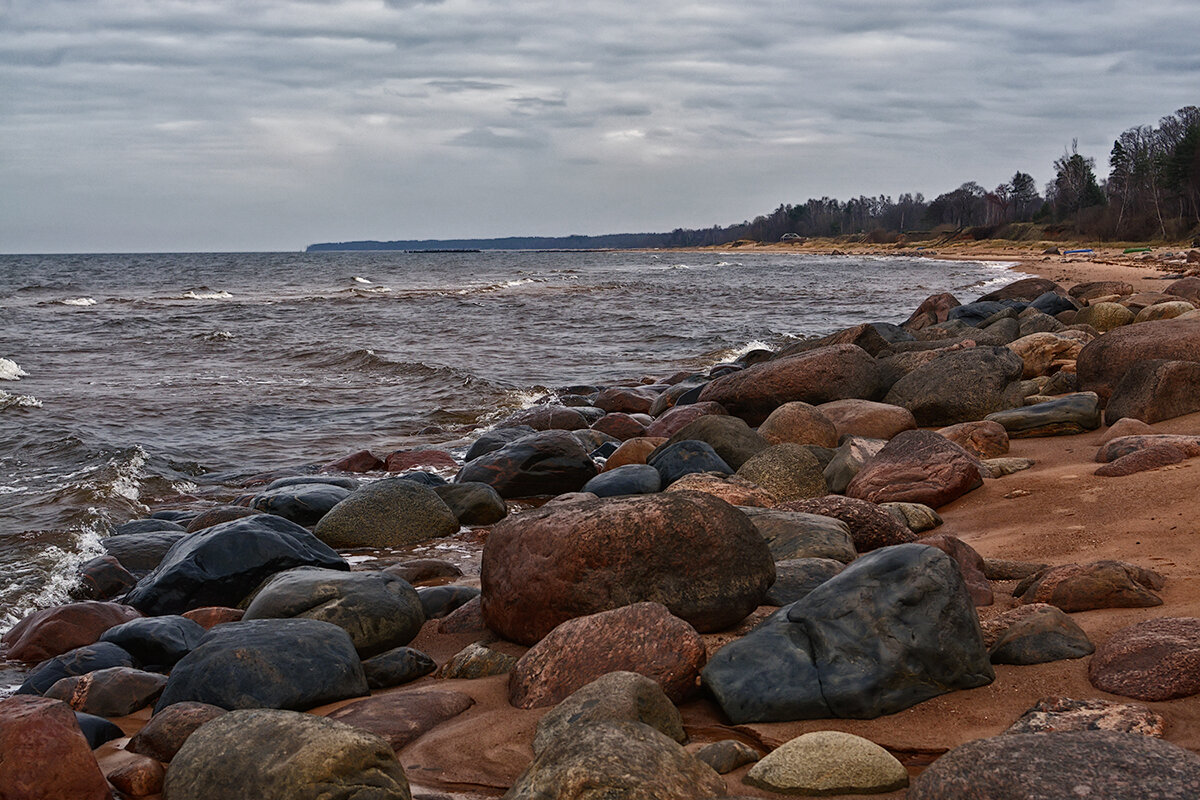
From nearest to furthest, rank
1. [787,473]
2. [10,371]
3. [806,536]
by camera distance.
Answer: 1. [806,536]
2. [787,473]
3. [10,371]

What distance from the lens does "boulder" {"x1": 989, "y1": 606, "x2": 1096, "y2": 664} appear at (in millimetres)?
3393

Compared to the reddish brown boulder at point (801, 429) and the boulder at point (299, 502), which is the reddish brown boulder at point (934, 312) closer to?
the reddish brown boulder at point (801, 429)

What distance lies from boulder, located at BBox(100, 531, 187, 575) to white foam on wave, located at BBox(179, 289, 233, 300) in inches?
1401

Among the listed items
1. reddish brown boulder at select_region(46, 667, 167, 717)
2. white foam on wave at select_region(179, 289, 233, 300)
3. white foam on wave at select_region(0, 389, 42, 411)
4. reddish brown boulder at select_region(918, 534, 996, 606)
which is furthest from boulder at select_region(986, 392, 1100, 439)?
white foam on wave at select_region(179, 289, 233, 300)

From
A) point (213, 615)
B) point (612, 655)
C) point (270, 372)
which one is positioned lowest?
point (213, 615)

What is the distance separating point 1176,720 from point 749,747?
4.13ft

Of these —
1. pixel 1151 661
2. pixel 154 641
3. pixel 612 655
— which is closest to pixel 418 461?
pixel 154 641

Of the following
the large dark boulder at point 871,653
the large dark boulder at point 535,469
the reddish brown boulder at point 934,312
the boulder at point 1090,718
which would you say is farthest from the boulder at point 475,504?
the reddish brown boulder at point 934,312

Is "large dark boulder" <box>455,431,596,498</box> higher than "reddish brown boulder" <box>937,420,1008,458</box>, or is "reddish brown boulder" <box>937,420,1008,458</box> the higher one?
"reddish brown boulder" <box>937,420,1008,458</box>

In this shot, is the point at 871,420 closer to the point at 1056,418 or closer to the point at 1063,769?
the point at 1056,418

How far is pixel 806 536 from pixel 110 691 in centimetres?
338

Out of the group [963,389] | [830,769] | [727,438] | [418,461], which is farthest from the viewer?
[418,461]

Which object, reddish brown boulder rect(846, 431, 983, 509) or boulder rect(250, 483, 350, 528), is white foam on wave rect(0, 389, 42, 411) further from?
reddish brown boulder rect(846, 431, 983, 509)

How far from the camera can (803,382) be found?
31.8 ft
